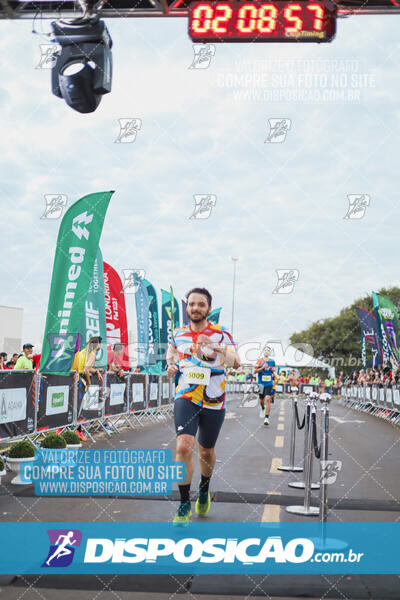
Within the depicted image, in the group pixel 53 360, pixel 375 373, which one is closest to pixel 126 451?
pixel 53 360

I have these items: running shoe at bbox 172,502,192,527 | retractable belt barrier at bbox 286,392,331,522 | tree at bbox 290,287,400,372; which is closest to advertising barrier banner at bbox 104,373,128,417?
retractable belt barrier at bbox 286,392,331,522

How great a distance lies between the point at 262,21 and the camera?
6.38m

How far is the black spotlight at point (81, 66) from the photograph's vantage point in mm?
6289

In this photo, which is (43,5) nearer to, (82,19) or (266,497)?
(82,19)

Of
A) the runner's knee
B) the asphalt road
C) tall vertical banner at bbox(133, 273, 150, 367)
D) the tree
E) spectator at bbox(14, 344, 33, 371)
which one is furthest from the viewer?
the tree

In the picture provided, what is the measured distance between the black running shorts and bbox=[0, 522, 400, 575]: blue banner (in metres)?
0.79

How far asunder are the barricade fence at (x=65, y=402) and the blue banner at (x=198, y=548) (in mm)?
3526

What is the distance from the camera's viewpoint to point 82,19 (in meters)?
6.68

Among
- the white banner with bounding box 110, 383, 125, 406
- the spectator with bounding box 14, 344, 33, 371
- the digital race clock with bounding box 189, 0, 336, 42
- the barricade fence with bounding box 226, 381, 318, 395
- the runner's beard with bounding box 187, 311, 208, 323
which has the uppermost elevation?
the digital race clock with bounding box 189, 0, 336, 42

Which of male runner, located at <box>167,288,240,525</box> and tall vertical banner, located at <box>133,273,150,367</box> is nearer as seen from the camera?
male runner, located at <box>167,288,240,525</box>

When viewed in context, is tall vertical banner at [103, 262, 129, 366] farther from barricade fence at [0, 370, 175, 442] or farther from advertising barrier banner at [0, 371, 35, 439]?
advertising barrier banner at [0, 371, 35, 439]

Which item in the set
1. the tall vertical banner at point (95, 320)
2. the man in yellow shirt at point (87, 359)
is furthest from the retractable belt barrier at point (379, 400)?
the man in yellow shirt at point (87, 359)

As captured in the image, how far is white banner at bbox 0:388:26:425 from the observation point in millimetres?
8555

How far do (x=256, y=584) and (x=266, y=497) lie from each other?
2.86 meters
